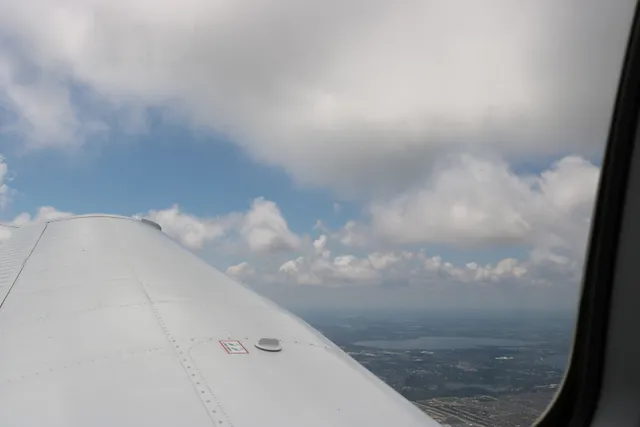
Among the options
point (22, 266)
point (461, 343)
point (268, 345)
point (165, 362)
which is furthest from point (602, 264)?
point (461, 343)

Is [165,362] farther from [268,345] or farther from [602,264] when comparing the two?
[602,264]

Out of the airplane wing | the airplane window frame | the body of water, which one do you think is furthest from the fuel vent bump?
the body of water

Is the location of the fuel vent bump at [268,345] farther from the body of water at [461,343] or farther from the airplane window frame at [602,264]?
the body of water at [461,343]

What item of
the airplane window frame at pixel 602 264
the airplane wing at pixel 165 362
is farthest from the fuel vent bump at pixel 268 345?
the airplane window frame at pixel 602 264

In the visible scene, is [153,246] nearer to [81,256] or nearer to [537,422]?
[81,256]

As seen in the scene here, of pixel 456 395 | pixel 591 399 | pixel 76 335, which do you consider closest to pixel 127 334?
pixel 76 335

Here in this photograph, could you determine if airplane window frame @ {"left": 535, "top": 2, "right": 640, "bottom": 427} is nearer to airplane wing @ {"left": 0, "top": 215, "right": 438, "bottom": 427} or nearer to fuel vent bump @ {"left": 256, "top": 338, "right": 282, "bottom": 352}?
airplane wing @ {"left": 0, "top": 215, "right": 438, "bottom": 427}
